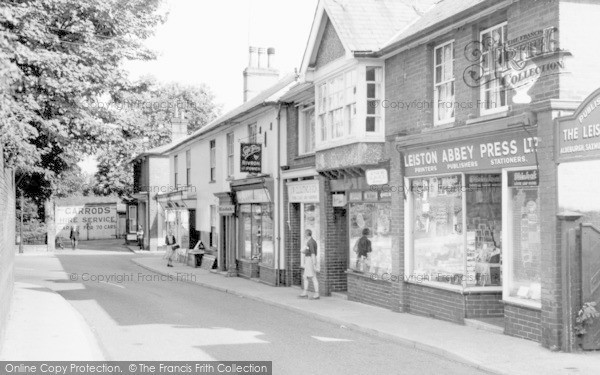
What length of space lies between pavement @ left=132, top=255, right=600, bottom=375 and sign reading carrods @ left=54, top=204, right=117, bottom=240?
48.9 m

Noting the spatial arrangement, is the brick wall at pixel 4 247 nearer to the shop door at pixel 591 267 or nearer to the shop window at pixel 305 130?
the shop door at pixel 591 267

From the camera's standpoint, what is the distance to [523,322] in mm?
12148

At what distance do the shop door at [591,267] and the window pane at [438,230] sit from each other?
333cm

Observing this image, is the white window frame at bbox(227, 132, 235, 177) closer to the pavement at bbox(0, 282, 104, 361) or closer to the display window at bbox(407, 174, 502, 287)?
the pavement at bbox(0, 282, 104, 361)

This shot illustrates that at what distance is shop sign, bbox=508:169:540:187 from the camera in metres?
12.1

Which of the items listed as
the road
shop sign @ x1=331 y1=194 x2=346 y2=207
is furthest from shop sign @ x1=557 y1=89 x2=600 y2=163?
shop sign @ x1=331 y1=194 x2=346 y2=207

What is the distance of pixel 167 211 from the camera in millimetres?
41188

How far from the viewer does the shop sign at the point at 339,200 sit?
64.3 feet

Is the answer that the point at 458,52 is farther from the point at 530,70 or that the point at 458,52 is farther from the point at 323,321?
the point at 323,321

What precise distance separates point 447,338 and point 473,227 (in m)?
2.69

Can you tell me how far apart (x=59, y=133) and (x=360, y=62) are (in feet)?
25.3

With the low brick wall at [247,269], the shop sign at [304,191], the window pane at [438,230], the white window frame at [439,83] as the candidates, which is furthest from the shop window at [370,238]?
the low brick wall at [247,269]

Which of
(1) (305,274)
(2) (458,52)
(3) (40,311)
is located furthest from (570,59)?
(3) (40,311)

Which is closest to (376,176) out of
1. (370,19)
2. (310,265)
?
(310,265)
